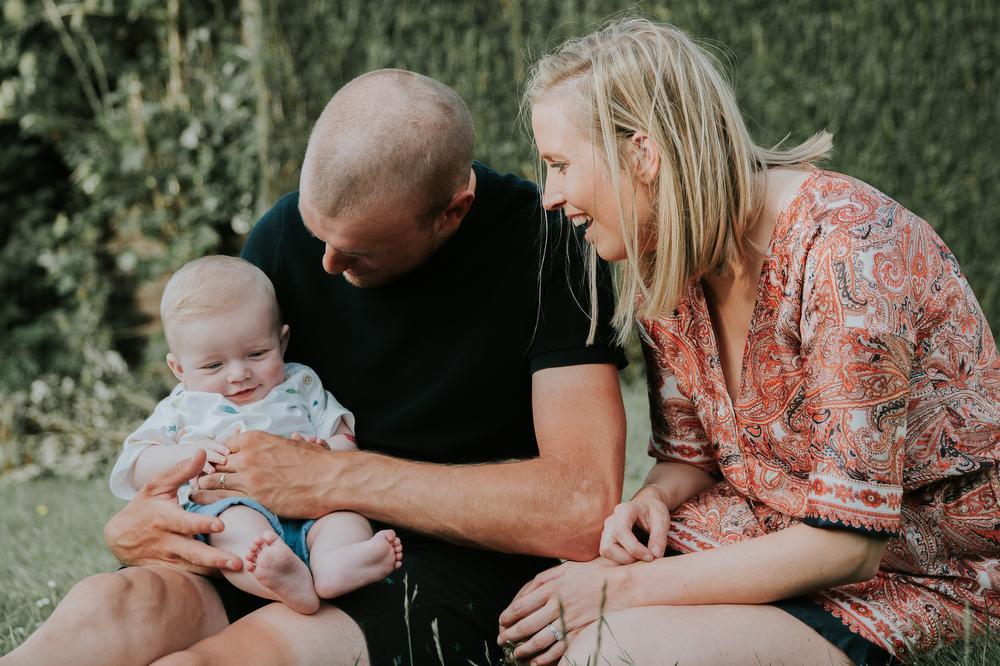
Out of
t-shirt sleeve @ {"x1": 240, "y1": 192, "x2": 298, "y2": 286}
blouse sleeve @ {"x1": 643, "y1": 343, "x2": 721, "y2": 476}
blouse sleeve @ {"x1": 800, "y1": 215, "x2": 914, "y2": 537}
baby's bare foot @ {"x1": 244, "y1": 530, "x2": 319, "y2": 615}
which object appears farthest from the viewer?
t-shirt sleeve @ {"x1": 240, "y1": 192, "x2": 298, "y2": 286}

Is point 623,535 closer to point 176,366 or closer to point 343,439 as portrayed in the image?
point 343,439

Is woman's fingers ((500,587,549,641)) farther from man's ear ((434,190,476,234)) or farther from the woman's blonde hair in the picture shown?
man's ear ((434,190,476,234))

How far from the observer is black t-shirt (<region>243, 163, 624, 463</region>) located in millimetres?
2361

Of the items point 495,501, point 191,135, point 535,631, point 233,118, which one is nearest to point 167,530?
point 495,501

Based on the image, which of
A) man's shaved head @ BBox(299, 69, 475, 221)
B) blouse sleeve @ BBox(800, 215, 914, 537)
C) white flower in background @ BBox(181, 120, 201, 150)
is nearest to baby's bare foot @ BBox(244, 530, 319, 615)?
man's shaved head @ BBox(299, 69, 475, 221)

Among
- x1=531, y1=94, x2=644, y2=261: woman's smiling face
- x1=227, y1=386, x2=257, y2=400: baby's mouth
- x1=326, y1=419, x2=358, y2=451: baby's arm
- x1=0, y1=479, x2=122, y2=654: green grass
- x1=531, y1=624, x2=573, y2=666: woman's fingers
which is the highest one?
x1=531, y1=94, x2=644, y2=261: woman's smiling face

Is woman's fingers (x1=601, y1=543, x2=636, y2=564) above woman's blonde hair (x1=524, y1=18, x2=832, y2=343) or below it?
below

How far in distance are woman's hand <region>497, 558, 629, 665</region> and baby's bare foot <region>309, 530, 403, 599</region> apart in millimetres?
291

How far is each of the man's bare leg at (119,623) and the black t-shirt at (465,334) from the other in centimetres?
64

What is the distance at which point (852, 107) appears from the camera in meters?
5.60

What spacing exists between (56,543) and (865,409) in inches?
122

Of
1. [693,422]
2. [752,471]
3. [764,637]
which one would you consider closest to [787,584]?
[764,637]

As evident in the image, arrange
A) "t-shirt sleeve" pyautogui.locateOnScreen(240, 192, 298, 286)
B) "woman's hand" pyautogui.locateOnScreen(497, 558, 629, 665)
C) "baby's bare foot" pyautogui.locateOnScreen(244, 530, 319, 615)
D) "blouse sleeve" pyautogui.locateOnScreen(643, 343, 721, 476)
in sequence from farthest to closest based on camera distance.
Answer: "t-shirt sleeve" pyautogui.locateOnScreen(240, 192, 298, 286) < "blouse sleeve" pyautogui.locateOnScreen(643, 343, 721, 476) < "woman's hand" pyautogui.locateOnScreen(497, 558, 629, 665) < "baby's bare foot" pyautogui.locateOnScreen(244, 530, 319, 615)

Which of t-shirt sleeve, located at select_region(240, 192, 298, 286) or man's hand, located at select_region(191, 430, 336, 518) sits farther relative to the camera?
t-shirt sleeve, located at select_region(240, 192, 298, 286)
